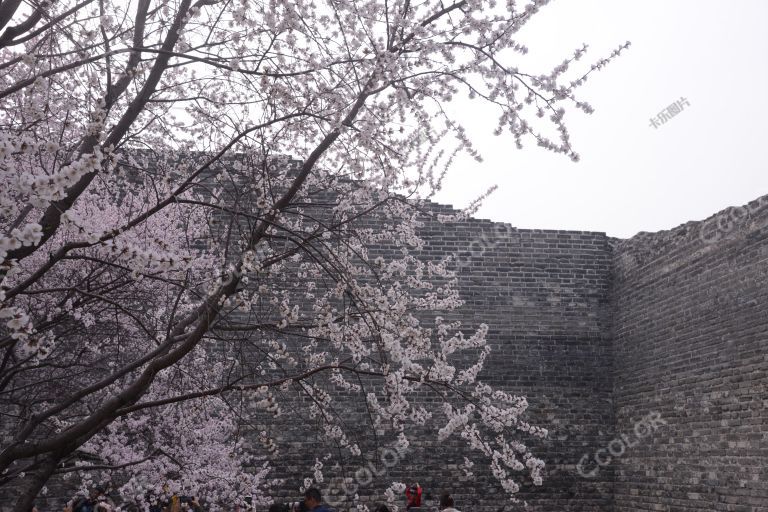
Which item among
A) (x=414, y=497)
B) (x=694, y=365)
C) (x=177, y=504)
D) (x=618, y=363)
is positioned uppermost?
(x=618, y=363)

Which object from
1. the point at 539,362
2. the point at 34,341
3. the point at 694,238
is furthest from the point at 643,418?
the point at 34,341

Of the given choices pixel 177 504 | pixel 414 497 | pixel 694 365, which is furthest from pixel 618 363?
pixel 177 504

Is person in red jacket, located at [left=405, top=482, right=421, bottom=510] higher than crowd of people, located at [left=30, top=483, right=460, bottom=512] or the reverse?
higher

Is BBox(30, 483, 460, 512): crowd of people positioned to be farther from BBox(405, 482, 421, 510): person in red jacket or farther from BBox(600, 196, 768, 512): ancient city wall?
BBox(600, 196, 768, 512): ancient city wall

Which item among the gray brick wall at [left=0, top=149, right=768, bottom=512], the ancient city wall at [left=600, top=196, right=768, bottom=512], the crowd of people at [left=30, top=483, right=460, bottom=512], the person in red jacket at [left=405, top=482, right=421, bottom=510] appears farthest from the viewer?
the person in red jacket at [left=405, top=482, right=421, bottom=510]

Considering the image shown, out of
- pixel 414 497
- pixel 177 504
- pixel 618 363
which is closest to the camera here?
pixel 177 504

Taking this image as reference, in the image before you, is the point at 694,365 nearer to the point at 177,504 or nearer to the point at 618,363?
the point at 618,363

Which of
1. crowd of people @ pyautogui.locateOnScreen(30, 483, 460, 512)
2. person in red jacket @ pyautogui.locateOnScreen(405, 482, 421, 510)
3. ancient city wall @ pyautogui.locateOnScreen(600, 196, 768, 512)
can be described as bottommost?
crowd of people @ pyautogui.locateOnScreen(30, 483, 460, 512)

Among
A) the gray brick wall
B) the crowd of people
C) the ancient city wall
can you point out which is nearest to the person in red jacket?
the crowd of people

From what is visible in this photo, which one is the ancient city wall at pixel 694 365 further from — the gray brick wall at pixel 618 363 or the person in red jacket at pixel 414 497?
the person in red jacket at pixel 414 497

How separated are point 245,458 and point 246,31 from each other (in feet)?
28.4

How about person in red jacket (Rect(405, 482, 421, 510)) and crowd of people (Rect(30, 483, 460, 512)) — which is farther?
person in red jacket (Rect(405, 482, 421, 510))

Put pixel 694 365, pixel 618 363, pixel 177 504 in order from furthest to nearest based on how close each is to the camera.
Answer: pixel 618 363 → pixel 694 365 → pixel 177 504

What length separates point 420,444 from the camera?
14656mm
